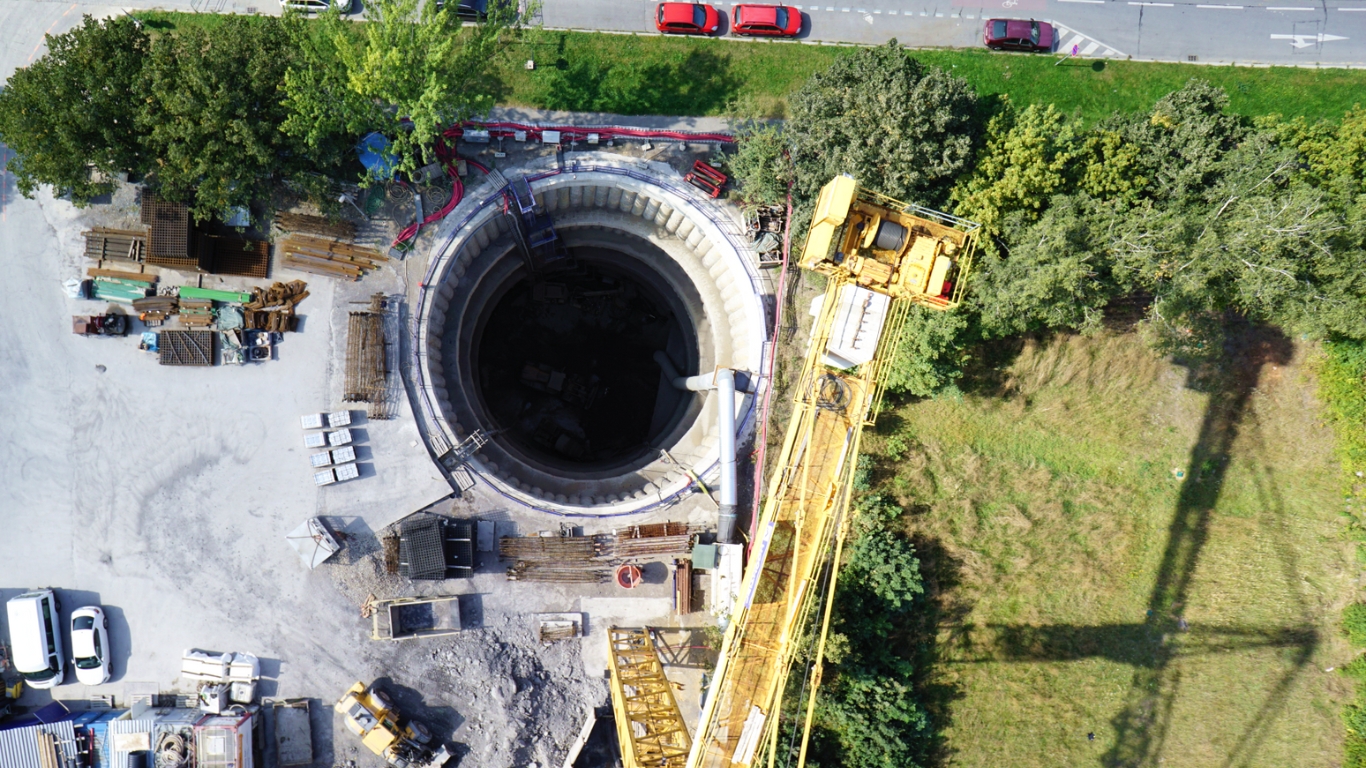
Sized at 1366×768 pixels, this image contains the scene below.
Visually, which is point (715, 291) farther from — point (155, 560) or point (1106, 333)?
point (155, 560)

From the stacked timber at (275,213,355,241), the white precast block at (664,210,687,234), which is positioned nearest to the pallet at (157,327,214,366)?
the stacked timber at (275,213,355,241)

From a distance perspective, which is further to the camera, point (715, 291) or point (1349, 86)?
point (715, 291)

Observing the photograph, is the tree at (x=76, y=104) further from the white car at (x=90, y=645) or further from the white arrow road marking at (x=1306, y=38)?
the white arrow road marking at (x=1306, y=38)

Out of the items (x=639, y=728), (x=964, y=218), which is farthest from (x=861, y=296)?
(x=639, y=728)

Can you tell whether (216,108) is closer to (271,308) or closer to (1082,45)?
(271,308)

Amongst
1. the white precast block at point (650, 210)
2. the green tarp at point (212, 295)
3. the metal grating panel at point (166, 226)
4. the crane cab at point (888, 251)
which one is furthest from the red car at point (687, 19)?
the green tarp at point (212, 295)

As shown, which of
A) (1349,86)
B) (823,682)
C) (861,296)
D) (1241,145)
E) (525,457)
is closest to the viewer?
(861,296)
